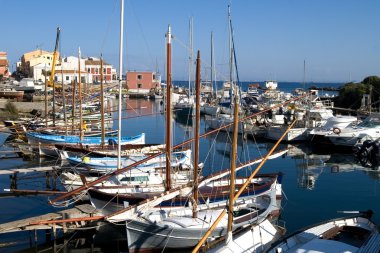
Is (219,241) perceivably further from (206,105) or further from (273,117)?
(206,105)

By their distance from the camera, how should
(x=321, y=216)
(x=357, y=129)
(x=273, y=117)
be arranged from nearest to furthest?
1. (x=321, y=216)
2. (x=357, y=129)
3. (x=273, y=117)

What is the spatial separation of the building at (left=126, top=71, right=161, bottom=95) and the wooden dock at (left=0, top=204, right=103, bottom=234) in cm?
9716

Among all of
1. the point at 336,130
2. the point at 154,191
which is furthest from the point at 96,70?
the point at 154,191

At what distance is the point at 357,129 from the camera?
40.2 metres

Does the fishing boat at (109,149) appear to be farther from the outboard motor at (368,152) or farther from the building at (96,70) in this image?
the building at (96,70)

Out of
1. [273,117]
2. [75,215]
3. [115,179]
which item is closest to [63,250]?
[75,215]

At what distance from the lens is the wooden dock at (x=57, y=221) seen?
15.3 meters

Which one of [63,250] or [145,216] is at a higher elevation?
[145,216]

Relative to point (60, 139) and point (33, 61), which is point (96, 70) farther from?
point (60, 139)

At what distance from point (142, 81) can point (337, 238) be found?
338 feet

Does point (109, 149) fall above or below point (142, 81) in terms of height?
below

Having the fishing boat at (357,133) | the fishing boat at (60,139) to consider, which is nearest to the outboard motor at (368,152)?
the fishing boat at (357,133)

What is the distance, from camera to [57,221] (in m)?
14.8

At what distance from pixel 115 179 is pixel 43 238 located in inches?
181
